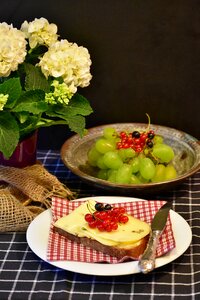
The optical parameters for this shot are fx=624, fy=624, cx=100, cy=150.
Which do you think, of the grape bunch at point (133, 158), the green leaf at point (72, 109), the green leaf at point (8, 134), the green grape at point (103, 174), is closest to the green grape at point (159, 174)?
the grape bunch at point (133, 158)

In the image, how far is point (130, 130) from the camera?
1474 millimetres

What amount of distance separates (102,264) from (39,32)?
48 cm

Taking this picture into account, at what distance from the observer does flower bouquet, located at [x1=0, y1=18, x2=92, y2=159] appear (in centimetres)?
113

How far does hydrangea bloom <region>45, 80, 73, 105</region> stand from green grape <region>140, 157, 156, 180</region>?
0.22 meters

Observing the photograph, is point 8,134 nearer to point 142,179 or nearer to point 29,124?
point 29,124

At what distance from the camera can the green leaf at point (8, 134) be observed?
3.65 ft

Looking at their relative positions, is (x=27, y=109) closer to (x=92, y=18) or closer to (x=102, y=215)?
(x=102, y=215)

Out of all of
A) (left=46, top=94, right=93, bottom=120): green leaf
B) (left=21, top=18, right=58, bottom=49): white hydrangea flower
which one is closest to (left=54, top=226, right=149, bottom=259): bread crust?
(left=46, top=94, right=93, bottom=120): green leaf

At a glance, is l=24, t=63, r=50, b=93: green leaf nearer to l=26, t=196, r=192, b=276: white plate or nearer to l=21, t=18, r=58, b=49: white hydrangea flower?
l=21, t=18, r=58, b=49: white hydrangea flower

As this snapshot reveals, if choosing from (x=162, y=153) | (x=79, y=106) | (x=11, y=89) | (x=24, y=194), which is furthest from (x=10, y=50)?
(x=162, y=153)

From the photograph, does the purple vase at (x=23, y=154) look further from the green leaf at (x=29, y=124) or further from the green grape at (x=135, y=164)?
the green grape at (x=135, y=164)

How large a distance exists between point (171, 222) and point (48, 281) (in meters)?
0.26

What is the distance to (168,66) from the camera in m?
1.49

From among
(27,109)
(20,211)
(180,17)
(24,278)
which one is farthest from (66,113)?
(180,17)
